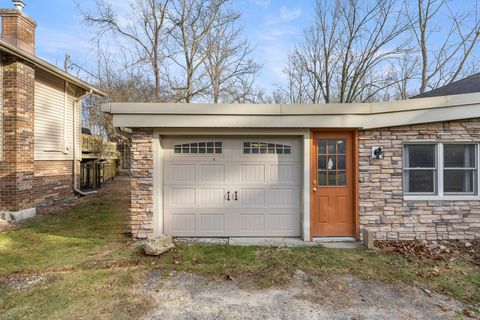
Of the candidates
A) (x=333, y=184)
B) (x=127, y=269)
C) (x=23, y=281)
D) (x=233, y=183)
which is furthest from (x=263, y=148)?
(x=23, y=281)

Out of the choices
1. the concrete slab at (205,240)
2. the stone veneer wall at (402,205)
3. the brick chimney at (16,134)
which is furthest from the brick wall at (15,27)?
the stone veneer wall at (402,205)

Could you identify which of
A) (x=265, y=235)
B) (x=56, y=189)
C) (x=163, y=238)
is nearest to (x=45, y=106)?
(x=56, y=189)

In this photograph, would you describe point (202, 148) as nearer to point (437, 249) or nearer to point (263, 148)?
point (263, 148)

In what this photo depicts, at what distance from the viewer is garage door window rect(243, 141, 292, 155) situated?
5.49 m

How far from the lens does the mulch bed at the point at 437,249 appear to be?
4613mm

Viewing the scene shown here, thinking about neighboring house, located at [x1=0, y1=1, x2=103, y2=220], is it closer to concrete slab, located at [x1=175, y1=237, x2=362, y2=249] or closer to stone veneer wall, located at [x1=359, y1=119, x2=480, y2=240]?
concrete slab, located at [x1=175, y1=237, x2=362, y2=249]

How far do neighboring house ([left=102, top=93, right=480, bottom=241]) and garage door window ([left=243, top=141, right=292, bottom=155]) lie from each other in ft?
0.07

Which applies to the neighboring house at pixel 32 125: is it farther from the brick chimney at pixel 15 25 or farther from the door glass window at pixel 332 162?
the door glass window at pixel 332 162

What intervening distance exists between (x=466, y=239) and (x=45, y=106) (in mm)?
12050

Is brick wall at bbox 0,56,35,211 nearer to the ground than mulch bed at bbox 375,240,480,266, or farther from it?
farther from it

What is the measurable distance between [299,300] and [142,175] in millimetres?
3632

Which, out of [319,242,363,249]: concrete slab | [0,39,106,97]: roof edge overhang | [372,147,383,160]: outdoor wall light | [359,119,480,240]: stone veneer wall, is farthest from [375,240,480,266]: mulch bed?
[0,39,106,97]: roof edge overhang

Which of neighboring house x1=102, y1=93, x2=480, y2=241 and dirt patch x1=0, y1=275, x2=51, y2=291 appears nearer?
dirt patch x1=0, y1=275, x2=51, y2=291

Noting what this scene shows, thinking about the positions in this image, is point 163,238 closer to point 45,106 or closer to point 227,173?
point 227,173
